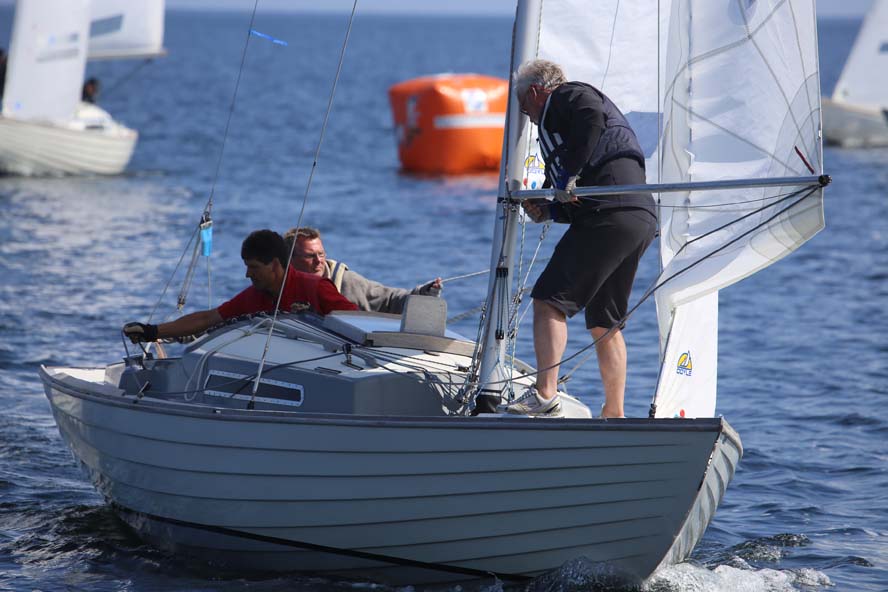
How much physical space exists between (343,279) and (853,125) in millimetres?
24869

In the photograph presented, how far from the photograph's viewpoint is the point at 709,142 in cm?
563

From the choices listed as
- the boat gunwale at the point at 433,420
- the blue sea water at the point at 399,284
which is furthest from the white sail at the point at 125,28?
the boat gunwale at the point at 433,420

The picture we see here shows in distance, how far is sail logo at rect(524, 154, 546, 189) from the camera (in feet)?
19.7

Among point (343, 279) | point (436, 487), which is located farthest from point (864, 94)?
point (436, 487)

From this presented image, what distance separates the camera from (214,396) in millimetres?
6055

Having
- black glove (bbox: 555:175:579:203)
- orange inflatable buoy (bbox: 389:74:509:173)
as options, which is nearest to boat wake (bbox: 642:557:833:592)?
black glove (bbox: 555:175:579:203)

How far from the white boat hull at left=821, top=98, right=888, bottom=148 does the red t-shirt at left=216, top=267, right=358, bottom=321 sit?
24.8 m

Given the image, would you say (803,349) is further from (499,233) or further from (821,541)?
(499,233)

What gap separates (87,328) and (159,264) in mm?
3474

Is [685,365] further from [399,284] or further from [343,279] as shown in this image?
[399,284]

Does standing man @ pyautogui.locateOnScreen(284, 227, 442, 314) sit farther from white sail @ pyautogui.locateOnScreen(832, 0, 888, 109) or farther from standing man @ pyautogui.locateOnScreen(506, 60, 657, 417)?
white sail @ pyautogui.locateOnScreen(832, 0, 888, 109)

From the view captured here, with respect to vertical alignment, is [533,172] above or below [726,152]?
below

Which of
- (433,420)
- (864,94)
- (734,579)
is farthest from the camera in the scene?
(864,94)

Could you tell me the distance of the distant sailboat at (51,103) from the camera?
19922mm
